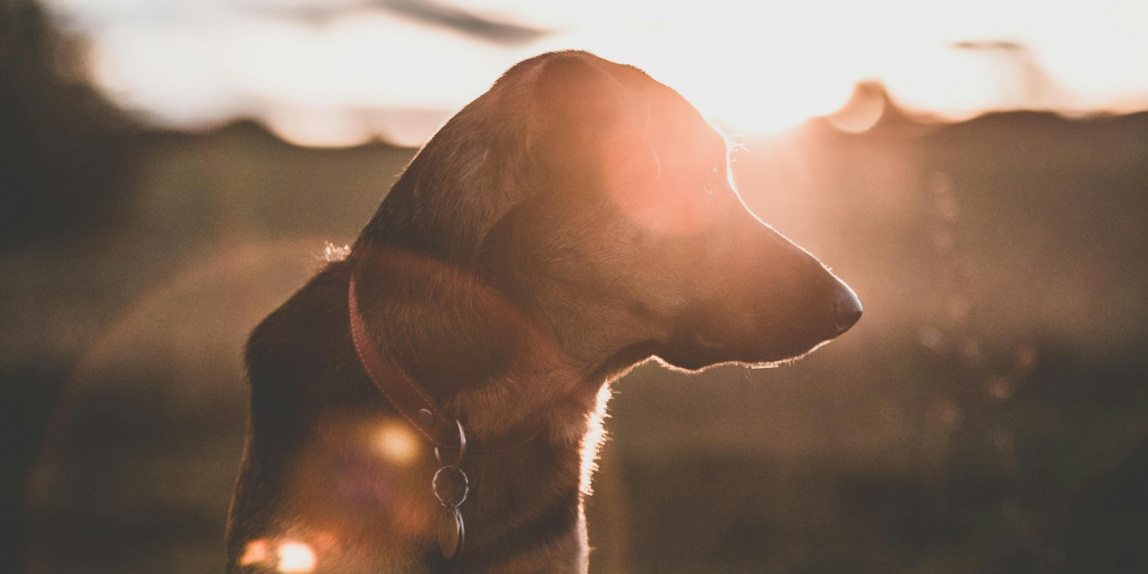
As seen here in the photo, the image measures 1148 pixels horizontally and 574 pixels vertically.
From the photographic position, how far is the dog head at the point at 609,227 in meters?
2.52

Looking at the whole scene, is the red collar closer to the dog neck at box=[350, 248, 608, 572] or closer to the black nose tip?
the dog neck at box=[350, 248, 608, 572]

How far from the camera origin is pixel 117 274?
595 inches

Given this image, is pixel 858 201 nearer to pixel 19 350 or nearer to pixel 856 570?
pixel 856 570

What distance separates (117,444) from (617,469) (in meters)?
5.09

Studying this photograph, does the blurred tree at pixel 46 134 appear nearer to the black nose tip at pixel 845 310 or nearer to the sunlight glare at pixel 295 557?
the sunlight glare at pixel 295 557

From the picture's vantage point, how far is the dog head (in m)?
2.52

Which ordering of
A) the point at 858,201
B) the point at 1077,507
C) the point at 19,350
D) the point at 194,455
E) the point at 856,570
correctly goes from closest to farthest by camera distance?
the point at 856,570, the point at 1077,507, the point at 194,455, the point at 19,350, the point at 858,201

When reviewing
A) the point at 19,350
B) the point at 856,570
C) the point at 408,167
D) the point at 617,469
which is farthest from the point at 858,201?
the point at 408,167

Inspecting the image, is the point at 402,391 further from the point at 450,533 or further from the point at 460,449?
the point at 450,533

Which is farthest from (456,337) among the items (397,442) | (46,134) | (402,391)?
(46,134)

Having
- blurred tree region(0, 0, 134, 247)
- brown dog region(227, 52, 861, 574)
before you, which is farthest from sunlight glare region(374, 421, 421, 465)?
blurred tree region(0, 0, 134, 247)

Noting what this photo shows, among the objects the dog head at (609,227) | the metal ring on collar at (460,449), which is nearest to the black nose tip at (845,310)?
the dog head at (609,227)

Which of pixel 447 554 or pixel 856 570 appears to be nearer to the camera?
pixel 447 554

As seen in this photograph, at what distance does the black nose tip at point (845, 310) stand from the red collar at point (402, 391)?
3.97 feet
